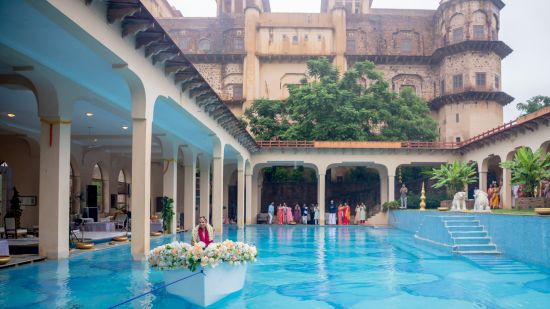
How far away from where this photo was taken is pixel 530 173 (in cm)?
1791

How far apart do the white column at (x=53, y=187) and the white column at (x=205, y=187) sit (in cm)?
1265

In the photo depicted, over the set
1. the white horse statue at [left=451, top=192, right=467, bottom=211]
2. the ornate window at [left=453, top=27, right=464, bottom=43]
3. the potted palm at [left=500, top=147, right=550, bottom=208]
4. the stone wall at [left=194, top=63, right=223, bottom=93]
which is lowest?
the white horse statue at [left=451, top=192, right=467, bottom=211]

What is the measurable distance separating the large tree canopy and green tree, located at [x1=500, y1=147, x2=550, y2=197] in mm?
18451

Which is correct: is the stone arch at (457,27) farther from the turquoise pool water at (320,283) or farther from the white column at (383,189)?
the turquoise pool water at (320,283)

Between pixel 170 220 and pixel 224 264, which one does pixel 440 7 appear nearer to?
pixel 170 220

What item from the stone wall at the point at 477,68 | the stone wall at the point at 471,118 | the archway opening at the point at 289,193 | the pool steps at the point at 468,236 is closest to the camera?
the pool steps at the point at 468,236

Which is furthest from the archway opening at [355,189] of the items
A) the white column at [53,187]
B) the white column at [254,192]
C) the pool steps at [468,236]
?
the white column at [53,187]

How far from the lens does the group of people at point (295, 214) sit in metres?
33.9

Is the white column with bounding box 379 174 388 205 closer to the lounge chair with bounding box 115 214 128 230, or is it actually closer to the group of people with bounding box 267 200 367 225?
the group of people with bounding box 267 200 367 225

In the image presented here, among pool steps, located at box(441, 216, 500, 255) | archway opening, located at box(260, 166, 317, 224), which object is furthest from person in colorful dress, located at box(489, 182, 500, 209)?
archway opening, located at box(260, 166, 317, 224)

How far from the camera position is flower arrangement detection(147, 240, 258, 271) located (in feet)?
27.2

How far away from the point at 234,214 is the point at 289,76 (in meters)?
15.7

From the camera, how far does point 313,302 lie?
8.68 meters

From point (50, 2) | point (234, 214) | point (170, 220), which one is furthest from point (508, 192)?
point (50, 2)
